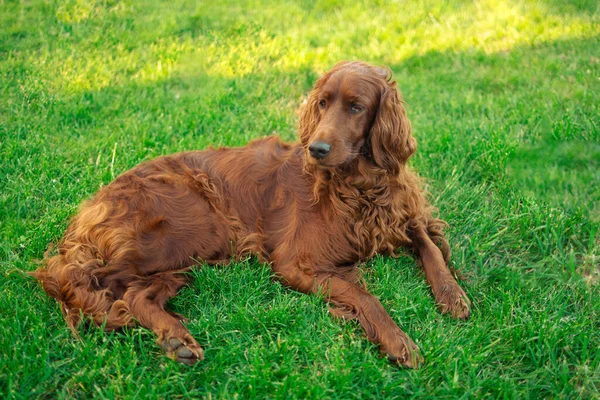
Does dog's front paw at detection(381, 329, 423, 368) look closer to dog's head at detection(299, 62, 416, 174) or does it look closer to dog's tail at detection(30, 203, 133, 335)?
dog's head at detection(299, 62, 416, 174)

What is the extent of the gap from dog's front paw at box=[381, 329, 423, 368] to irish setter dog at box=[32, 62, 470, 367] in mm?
11

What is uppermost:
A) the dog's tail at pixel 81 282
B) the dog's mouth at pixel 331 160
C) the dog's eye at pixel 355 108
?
the dog's eye at pixel 355 108

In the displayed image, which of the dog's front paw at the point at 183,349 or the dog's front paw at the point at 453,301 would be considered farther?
the dog's front paw at the point at 453,301

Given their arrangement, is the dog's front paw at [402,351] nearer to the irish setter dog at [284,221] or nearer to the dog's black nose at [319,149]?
the irish setter dog at [284,221]

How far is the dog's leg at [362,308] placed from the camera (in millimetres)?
2572

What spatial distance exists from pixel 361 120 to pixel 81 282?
159 cm

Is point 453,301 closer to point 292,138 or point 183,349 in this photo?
point 183,349

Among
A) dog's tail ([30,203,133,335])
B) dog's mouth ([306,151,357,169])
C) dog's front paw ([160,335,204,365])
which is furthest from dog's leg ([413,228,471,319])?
dog's tail ([30,203,133,335])

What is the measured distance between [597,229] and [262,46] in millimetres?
3596

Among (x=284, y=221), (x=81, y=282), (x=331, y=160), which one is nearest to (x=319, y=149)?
(x=331, y=160)

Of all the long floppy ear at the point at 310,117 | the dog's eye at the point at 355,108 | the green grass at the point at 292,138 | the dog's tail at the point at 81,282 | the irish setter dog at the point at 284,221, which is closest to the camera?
the green grass at the point at 292,138

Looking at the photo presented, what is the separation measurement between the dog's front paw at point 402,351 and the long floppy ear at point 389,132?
3.00 ft

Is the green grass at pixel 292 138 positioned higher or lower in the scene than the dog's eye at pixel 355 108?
lower

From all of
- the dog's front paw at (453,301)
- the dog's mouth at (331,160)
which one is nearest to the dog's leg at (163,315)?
the dog's mouth at (331,160)
